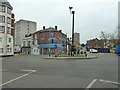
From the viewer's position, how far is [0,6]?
35438mm

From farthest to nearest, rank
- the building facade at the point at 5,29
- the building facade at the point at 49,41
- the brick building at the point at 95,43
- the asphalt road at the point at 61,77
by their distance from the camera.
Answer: the brick building at the point at 95,43 < the building facade at the point at 49,41 < the building facade at the point at 5,29 < the asphalt road at the point at 61,77

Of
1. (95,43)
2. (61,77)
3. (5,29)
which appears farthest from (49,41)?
(95,43)

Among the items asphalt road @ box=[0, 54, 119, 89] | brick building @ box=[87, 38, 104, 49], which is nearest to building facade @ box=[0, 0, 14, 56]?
asphalt road @ box=[0, 54, 119, 89]

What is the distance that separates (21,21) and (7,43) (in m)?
48.2

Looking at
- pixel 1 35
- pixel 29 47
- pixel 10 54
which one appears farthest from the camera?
pixel 29 47

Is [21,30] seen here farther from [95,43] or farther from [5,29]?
[95,43]

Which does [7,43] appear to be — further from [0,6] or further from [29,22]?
[29,22]

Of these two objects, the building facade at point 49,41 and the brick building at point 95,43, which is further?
the brick building at point 95,43

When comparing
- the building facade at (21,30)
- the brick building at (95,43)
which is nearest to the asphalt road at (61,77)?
the building facade at (21,30)

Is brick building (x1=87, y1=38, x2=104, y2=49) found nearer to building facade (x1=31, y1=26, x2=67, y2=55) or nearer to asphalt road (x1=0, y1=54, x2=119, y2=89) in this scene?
building facade (x1=31, y1=26, x2=67, y2=55)

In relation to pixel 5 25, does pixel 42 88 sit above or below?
below

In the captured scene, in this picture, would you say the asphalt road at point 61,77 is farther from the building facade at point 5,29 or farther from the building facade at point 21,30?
the building facade at point 21,30

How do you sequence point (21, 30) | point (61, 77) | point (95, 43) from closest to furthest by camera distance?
point (61, 77) → point (21, 30) → point (95, 43)

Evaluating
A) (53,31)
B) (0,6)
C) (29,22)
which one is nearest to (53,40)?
(53,31)
